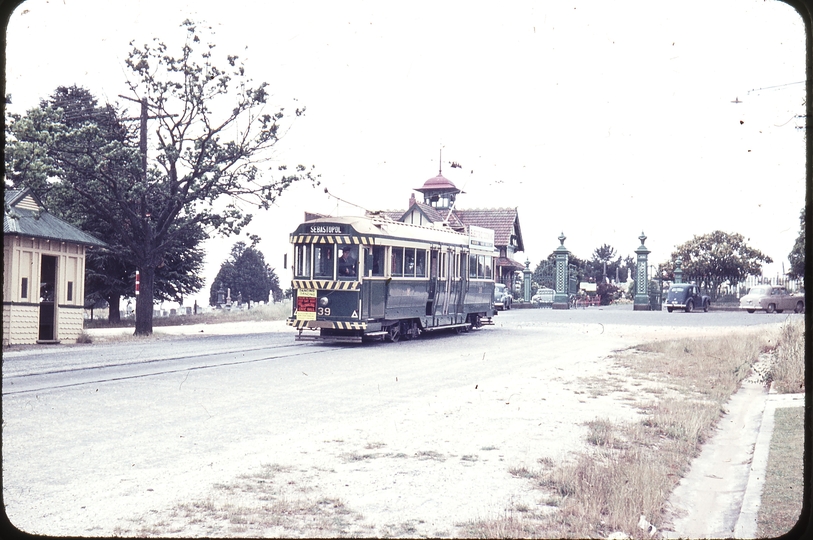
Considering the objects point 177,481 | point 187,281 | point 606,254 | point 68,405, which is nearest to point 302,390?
point 68,405

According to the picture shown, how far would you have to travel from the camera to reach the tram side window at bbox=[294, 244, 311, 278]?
67.3 ft

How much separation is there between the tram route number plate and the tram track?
6.36ft

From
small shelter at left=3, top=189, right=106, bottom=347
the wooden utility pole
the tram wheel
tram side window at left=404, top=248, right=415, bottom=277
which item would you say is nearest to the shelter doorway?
small shelter at left=3, top=189, right=106, bottom=347

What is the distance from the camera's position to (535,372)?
561 inches

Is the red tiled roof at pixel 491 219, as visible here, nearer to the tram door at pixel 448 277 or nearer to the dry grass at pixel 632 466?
the tram door at pixel 448 277

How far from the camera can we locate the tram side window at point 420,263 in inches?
882

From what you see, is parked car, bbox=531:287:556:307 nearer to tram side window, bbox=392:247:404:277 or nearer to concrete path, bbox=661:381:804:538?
tram side window, bbox=392:247:404:277

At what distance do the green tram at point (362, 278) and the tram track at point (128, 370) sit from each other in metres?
1.84

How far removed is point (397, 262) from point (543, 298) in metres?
38.4

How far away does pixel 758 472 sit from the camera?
21.2 ft

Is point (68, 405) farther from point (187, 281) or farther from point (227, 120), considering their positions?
point (187, 281)

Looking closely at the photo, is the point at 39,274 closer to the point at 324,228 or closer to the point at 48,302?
the point at 48,302

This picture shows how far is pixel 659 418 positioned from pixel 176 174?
61.1 ft

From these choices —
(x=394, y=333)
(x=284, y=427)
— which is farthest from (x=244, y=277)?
(x=284, y=427)
